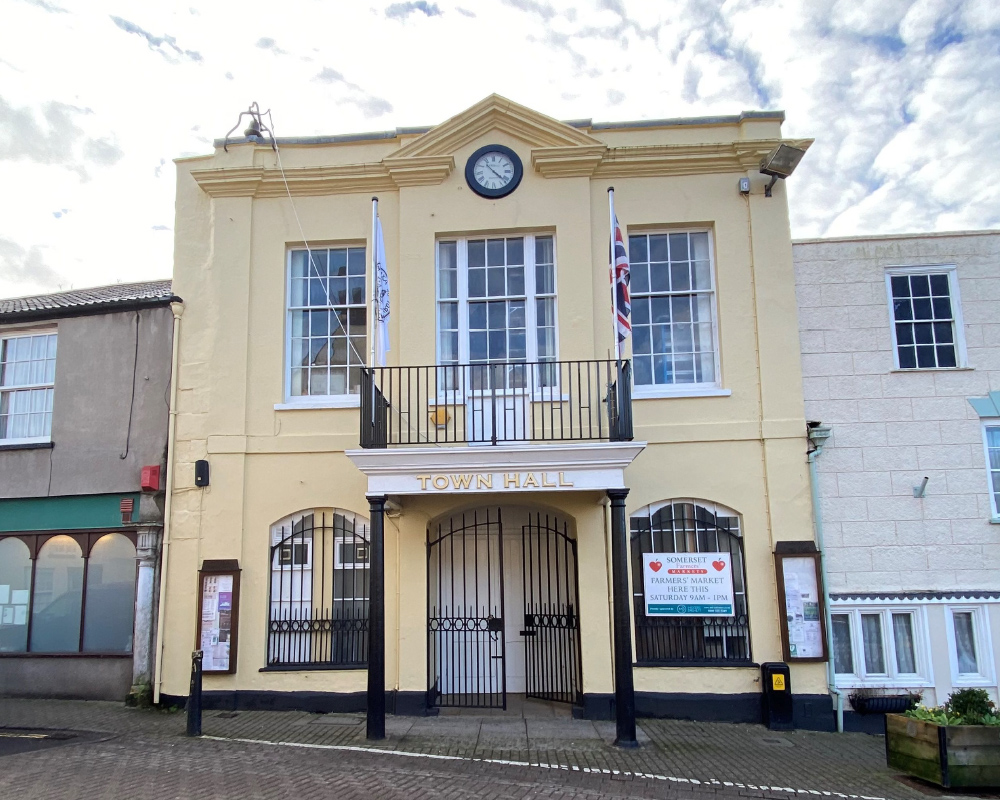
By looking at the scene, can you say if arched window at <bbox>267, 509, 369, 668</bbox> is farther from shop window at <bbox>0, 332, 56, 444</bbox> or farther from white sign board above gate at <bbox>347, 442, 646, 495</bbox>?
shop window at <bbox>0, 332, 56, 444</bbox>

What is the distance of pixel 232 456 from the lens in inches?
404

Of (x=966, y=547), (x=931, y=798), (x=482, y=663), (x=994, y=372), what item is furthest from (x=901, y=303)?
(x=482, y=663)

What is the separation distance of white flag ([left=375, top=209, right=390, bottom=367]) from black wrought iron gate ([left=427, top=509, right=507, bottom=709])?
2458 mm

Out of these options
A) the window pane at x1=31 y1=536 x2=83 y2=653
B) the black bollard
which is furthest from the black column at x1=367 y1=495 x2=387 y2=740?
the window pane at x1=31 y1=536 x2=83 y2=653

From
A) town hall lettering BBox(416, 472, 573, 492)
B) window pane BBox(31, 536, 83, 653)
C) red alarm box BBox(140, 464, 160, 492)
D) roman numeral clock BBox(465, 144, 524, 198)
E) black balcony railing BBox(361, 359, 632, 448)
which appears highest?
roman numeral clock BBox(465, 144, 524, 198)

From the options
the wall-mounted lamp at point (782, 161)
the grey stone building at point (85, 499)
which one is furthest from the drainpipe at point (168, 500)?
the wall-mounted lamp at point (782, 161)

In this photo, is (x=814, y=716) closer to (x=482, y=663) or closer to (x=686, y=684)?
(x=686, y=684)

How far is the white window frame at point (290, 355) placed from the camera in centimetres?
1034

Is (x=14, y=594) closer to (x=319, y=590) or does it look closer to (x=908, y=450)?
(x=319, y=590)

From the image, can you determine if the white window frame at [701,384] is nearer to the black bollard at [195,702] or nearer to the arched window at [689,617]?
the arched window at [689,617]

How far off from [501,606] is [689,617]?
7.67 ft

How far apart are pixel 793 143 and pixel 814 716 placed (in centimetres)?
709

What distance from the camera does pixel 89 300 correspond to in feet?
39.6

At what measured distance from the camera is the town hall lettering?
8.67m
